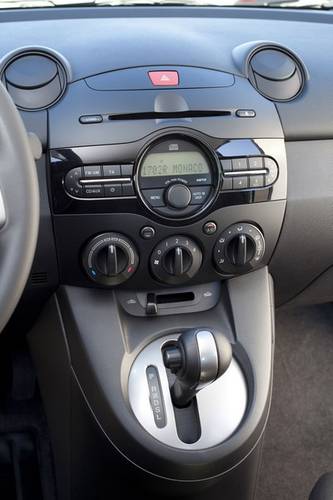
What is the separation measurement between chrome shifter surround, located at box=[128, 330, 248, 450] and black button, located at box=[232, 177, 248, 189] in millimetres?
281

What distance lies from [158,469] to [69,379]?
0.77 ft

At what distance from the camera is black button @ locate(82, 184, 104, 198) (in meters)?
1.07

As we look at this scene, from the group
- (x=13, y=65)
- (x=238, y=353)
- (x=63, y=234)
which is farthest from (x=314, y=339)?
(x=13, y=65)

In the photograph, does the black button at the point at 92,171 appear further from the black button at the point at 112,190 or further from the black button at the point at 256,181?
the black button at the point at 256,181

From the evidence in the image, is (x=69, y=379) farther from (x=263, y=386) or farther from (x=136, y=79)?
(x=136, y=79)

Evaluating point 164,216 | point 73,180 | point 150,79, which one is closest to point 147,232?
point 164,216

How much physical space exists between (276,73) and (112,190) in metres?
0.36

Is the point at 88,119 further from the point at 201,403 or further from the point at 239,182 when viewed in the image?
the point at 201,403

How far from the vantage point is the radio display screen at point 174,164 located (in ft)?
3.59

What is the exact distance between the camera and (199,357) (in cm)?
101

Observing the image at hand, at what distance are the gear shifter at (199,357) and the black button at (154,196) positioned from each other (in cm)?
21

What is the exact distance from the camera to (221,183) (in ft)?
3.67

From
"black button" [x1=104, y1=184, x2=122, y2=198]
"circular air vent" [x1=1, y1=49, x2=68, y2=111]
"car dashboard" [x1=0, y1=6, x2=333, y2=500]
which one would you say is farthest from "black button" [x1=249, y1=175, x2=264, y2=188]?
"circular air vent" [x1=1, y1=49, x2=68, y2=111]

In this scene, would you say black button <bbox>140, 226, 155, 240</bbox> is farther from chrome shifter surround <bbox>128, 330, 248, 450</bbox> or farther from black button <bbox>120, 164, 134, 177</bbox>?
chrome shifter surround <bbox>128, 330, 248, 450</bbox>
